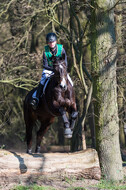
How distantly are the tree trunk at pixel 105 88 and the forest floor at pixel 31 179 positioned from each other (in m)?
0.78

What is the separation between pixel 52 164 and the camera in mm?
6816

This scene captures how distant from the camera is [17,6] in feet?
46.1

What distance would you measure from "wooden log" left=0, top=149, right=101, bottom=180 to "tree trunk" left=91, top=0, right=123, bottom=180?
1.47 ft

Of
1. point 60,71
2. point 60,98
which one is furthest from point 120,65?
point 60,71

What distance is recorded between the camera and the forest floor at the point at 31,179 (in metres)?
6.28

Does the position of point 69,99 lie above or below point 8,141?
above

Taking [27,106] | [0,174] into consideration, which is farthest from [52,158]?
[27,106]

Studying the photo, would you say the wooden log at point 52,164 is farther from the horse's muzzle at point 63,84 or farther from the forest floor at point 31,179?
the horse's muzzle at point 63,84

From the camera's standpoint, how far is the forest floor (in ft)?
20.6

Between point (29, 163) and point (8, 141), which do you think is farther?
point (8, 141)

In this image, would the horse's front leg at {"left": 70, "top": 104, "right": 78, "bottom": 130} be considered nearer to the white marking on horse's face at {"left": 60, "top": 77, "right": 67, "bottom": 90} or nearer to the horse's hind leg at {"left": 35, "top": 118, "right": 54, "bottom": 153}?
the white marking on horse's face at {"left": 60, "top": 77, "right": 67, "bottom": 90}

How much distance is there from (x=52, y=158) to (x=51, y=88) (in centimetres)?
181

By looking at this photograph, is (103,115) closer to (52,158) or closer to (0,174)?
(52,158)

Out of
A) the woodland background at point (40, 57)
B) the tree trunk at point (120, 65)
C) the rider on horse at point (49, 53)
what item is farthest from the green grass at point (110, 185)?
the rider on horse at point (49, 53)
